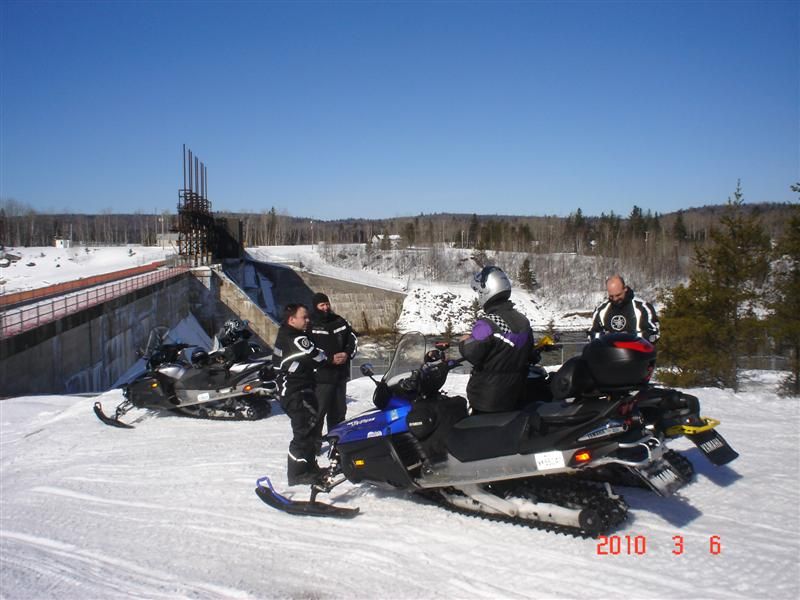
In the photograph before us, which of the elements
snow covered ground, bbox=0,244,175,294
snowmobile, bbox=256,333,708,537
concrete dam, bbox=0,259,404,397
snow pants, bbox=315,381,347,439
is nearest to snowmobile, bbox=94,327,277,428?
concrete dam, bbox=0,259,404,397

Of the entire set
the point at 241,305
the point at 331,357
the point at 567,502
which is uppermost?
the point at 331,357

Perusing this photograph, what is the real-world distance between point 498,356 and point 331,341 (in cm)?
220

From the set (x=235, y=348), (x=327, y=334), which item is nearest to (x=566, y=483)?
(x=327, y=334)

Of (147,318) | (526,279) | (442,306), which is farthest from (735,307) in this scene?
(526,279)

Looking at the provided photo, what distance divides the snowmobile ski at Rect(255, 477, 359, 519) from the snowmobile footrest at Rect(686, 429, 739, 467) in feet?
7.88

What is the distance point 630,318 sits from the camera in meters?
5.78

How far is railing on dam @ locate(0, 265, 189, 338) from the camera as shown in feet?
40.3

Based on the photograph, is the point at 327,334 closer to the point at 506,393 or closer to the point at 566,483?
the point at 506,393

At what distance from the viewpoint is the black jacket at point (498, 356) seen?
4031 millimetres

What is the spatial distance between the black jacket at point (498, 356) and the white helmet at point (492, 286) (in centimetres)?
9

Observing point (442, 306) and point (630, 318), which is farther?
point (442, 306)

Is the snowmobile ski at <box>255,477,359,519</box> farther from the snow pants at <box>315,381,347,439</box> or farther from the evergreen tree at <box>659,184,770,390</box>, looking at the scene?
the evergreen tree at <box>659,184,770,390</box>

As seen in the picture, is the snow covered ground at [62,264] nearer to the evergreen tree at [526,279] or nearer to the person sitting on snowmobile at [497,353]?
the evergreen tree at [526,279]

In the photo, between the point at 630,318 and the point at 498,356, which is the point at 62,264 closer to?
the point at 630,318
